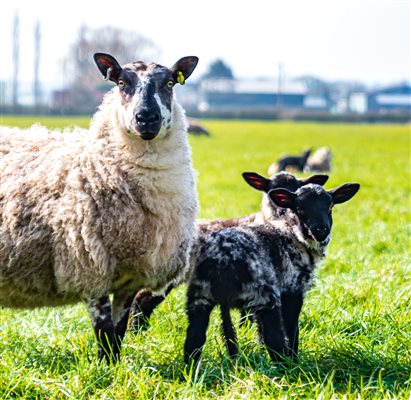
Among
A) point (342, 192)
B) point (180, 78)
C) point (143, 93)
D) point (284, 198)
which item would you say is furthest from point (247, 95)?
point (143, 93)

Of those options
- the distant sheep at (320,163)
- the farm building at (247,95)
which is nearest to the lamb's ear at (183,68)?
the distant sheep at (320,163)

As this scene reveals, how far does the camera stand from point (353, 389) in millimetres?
4113

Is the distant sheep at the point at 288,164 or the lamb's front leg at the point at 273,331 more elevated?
the distant sheep at the point at 288,164

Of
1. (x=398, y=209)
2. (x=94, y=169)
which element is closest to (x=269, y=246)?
(x=94, y=169)

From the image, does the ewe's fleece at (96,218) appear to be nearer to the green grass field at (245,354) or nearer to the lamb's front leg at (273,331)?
the green grass field at (245,354)

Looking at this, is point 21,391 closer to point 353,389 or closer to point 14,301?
point 14,301

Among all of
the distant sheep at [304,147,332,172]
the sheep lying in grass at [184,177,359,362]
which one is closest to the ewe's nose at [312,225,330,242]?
the sheep lying in grass at [184,177,359,362]

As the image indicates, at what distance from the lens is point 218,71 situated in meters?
127

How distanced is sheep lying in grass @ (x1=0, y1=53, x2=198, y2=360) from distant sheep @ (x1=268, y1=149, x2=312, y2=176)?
12876mm

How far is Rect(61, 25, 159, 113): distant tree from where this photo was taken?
84250mm

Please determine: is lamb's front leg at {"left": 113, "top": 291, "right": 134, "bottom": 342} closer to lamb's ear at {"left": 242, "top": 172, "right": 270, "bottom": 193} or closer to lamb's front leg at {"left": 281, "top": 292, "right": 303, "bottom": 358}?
lamb's front leg at {"left": 281, "top": 292, "right": 303, "bottom": 358}

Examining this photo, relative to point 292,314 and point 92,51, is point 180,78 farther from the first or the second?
point 92,51

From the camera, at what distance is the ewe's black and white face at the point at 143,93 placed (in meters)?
4.84

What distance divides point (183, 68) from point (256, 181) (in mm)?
1014
